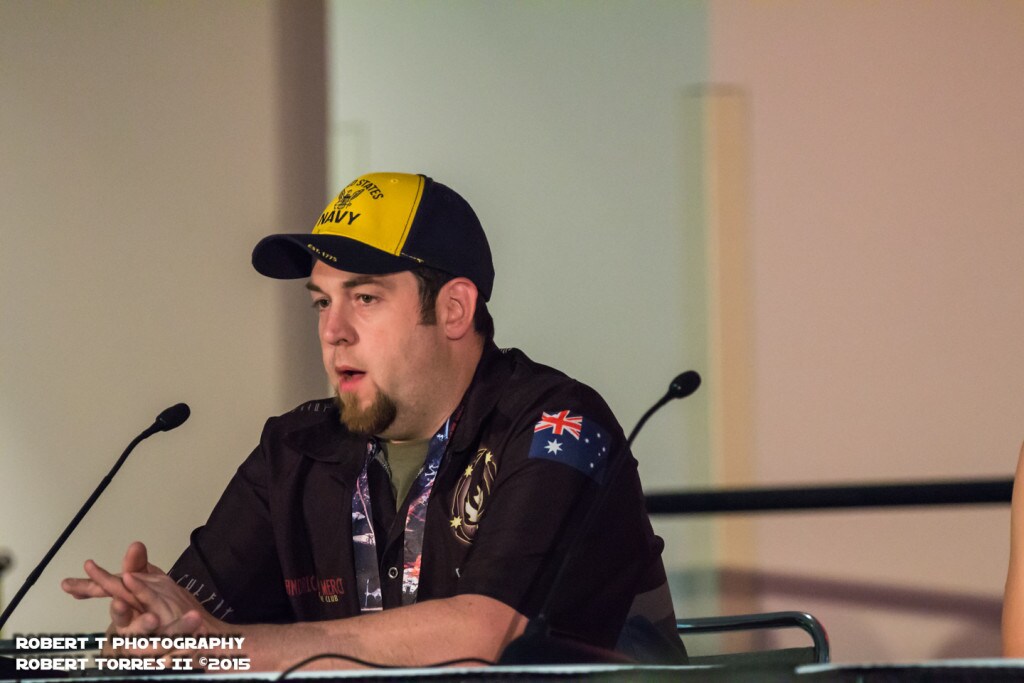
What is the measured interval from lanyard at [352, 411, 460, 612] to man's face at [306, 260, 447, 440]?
3.0 inches

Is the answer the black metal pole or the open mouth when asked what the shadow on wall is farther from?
the open mouth

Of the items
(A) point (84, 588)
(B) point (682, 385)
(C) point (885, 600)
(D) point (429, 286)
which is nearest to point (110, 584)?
(A) point (84, 588)

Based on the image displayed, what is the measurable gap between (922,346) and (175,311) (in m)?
2.14

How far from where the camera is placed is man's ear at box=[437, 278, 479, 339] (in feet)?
6.18

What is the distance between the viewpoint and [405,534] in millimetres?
1781

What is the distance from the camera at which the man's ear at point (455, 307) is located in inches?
74.1

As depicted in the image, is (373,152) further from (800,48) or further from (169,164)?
(800,48)

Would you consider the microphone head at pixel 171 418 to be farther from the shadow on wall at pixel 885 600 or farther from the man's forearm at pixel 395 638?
the shadow on wall at pixel 885 600

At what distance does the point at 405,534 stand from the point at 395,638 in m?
0.35

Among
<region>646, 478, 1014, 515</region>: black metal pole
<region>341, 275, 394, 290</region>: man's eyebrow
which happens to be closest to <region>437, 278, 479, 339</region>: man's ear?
<region>341, 275, 394, 290</region>: man's eyebrow

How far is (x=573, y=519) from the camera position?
64.5 inches

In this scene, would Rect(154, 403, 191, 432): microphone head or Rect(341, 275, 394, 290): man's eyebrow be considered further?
Rect(341, 275, 394, 290): man's eyebrow

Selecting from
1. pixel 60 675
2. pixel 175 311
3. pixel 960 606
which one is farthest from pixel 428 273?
pixel 960 606

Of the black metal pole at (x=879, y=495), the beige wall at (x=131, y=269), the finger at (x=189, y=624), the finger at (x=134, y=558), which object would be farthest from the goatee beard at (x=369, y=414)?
the beige wall at (x=131, y=269)
